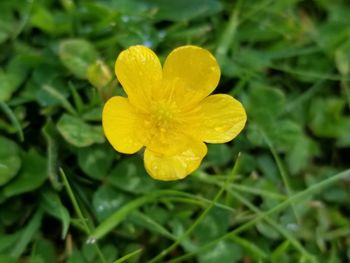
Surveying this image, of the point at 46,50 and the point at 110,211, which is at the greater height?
the point at 46,50

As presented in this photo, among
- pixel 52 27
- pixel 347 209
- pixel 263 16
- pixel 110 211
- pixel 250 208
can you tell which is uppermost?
pixel 52 27

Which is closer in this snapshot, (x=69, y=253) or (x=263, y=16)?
(x=69, y=253)

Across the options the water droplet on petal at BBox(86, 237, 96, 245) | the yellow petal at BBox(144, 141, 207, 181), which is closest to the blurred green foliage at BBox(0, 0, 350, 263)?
the water droplet on petal at BBox(86, 237, 96, 245)

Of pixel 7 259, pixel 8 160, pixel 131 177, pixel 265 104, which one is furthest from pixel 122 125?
pixel 265 104

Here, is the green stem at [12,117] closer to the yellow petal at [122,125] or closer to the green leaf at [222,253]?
the yellow petal at [122,125]

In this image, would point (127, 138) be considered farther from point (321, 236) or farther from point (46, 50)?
point (321, 236)

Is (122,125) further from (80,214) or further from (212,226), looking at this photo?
(212,226)

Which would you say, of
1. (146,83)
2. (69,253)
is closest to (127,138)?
(146,83)

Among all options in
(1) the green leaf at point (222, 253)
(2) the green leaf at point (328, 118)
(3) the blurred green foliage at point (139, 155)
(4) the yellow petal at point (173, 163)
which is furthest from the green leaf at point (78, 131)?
(2) the green leaf at point (328, 118)
